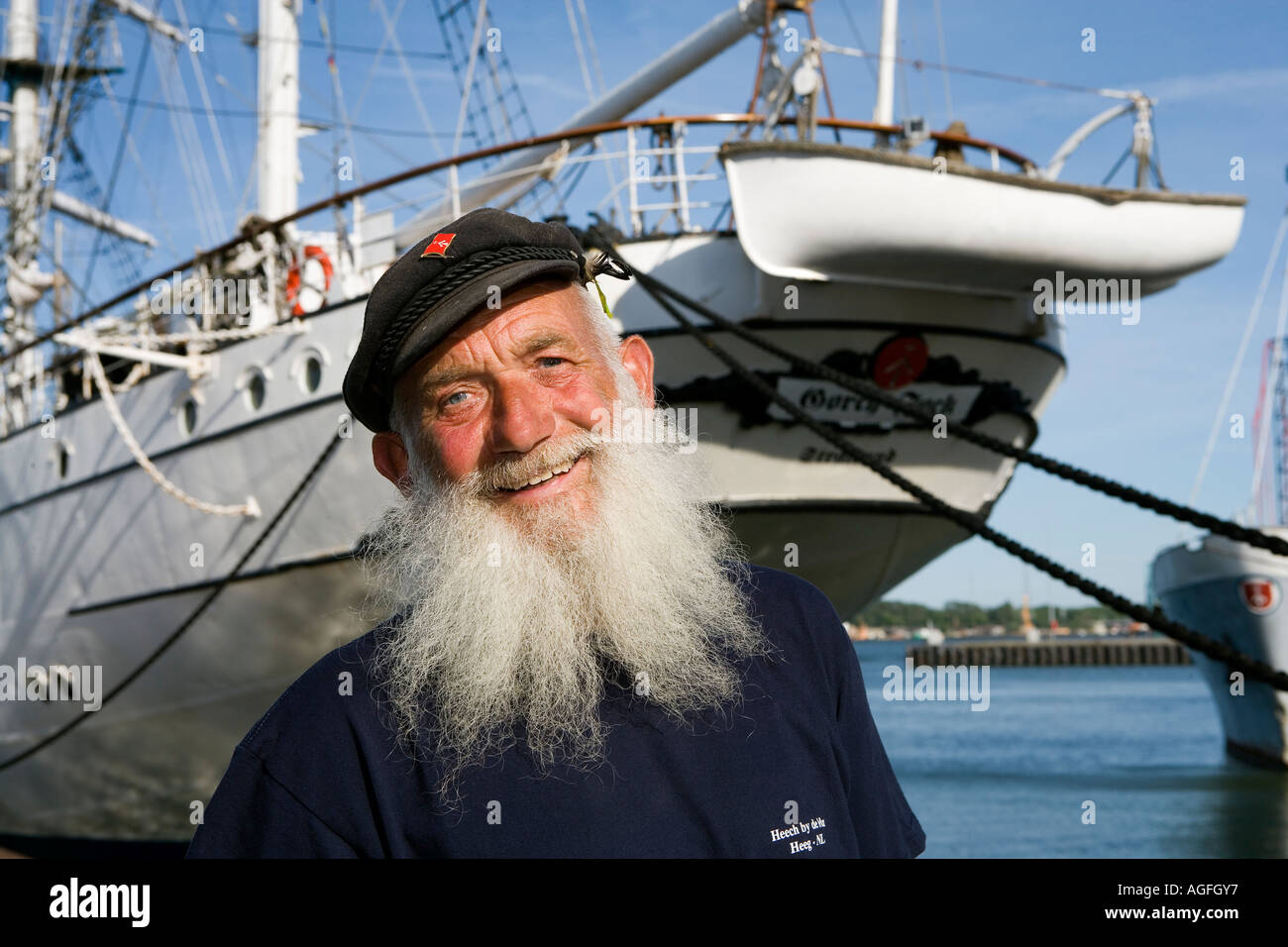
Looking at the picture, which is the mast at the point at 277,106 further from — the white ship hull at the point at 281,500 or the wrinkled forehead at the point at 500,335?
the wrinkled forehead at the point at 500,335

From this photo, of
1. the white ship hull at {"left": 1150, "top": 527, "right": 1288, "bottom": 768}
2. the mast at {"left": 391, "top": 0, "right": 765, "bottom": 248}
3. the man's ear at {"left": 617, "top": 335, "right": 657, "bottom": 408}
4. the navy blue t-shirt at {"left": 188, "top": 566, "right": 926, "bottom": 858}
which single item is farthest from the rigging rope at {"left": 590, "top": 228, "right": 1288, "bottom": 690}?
the white ship hull at {"left": 1150, "top": 527, "right": 1288, "bottom": 768}

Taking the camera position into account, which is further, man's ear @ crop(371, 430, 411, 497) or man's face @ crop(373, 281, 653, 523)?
man's ear @ crop(371, 430, 411, 497)

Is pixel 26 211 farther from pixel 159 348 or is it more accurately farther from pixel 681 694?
pixel 681 694

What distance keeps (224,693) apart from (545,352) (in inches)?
361

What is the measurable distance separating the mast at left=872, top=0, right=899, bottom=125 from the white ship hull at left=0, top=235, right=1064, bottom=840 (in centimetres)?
136

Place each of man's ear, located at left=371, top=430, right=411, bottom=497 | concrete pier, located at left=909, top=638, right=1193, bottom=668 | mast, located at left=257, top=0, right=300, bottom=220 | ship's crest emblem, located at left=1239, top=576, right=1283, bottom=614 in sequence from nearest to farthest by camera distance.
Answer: man's ear, located at left=371, top=430, right=411, bottom=497
mast, located at left=257, top=0, right=300, bottom=220
ship's crest emblem, located at left=1239, top=576, right=1283, bottom=614
concrete pier, located at left=909, top=638, right=1193, bottom=668

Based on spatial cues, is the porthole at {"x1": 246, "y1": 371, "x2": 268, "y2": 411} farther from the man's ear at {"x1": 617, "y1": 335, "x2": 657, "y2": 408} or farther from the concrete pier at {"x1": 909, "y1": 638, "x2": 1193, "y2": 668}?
the concrete pier at {"x1": 909, "y1": 638, "x2": 1193, "y2": 668}

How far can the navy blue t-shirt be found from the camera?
4.92 ft

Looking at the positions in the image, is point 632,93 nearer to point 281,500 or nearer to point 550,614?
point 281,500

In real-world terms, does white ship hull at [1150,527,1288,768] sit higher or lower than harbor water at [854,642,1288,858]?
higher

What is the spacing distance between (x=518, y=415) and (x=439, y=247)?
0.98 ft

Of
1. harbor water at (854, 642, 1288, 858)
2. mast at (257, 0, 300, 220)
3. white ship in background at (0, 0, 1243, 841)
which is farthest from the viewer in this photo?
harbor water at (854, 642, 1288, 858)

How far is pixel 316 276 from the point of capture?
9.02m
